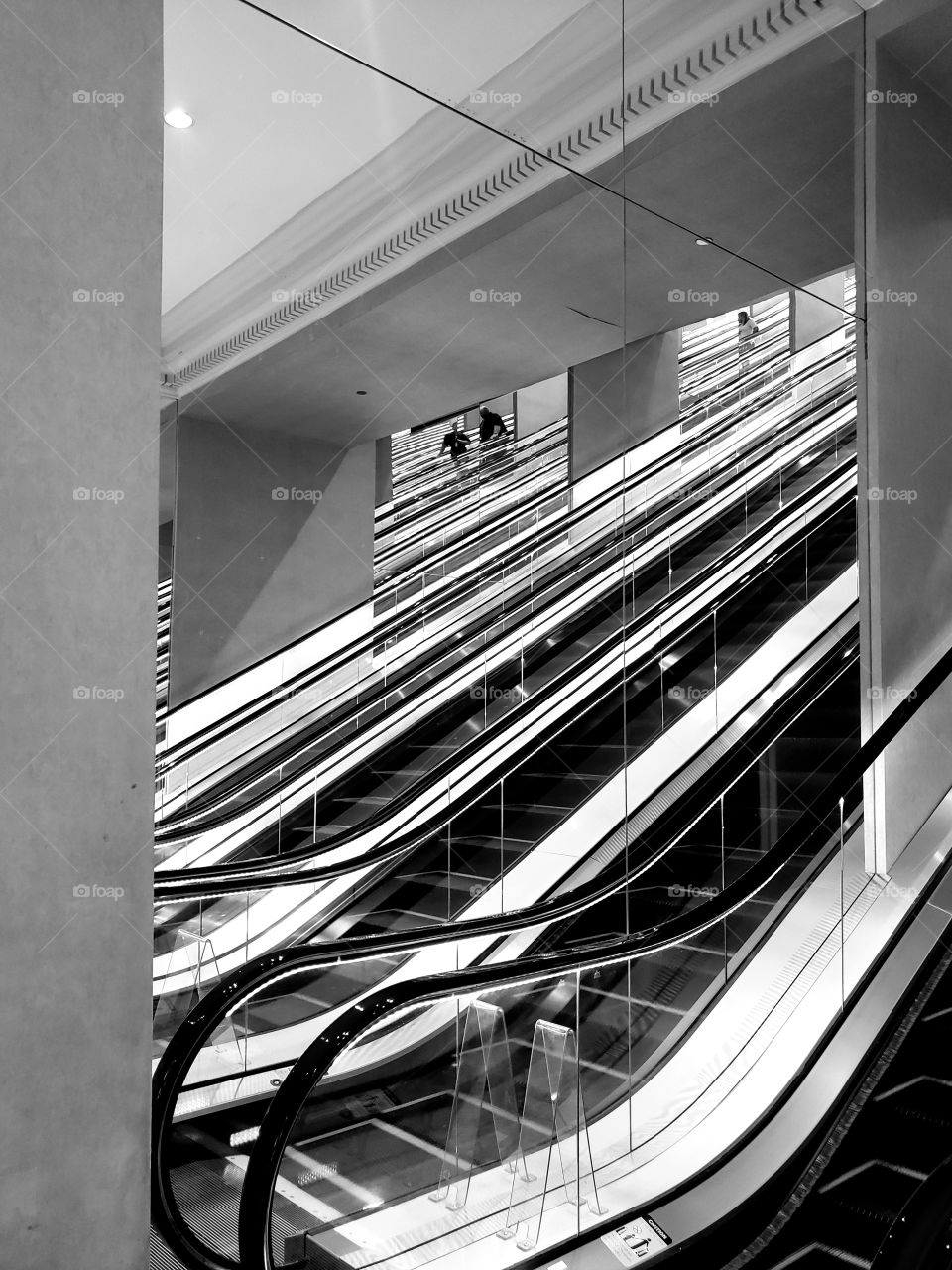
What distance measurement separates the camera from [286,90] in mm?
3627

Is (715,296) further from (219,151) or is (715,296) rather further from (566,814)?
(219,151)

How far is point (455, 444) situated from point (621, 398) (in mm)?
2414

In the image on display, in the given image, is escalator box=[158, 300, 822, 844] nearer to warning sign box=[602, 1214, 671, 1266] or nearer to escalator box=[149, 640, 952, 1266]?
escalator box=[149, 640, 952, 1266]

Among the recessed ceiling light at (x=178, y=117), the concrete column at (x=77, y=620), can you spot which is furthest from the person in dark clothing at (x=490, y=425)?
the concrete column at (x=77, y=620)

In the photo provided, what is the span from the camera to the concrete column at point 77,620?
6.46 ft

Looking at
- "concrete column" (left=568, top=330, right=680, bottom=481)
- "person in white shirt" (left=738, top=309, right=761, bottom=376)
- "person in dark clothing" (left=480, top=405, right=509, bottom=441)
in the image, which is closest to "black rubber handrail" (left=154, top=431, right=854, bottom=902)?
"concrete column" (left=568, top=330, right=680, bottom=481)

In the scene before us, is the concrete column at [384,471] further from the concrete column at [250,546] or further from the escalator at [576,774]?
the escalator at [576,774]

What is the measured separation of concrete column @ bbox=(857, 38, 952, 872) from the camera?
190 inches

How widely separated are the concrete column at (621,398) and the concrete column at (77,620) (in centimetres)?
248

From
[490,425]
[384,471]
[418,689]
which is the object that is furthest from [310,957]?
[490,425]

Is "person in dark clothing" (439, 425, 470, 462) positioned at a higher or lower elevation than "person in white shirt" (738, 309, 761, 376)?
lower

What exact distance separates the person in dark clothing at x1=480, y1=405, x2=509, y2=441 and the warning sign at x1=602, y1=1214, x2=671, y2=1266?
4485 millimetres

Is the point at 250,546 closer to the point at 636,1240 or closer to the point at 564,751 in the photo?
the point at 636,1240

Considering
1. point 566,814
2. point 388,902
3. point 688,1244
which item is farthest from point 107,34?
point 566,814
